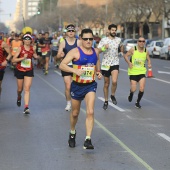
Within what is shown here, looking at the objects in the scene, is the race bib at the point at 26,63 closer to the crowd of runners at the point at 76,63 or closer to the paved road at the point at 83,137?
the crowd of runners at the point at 76,63

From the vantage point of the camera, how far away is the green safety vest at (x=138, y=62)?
13188 mm

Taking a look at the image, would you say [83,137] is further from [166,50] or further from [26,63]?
[166,50]

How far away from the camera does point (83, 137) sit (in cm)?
928

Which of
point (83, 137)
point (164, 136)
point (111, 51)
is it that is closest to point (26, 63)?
point (111, 51)

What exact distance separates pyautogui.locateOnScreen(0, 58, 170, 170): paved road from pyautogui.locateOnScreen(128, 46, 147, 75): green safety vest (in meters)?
0.88

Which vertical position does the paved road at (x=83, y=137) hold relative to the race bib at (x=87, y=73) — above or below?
below

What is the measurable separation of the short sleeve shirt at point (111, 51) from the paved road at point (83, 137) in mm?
1100

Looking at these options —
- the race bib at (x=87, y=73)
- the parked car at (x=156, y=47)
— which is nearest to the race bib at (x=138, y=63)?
the race bib at (x=87, y=73)

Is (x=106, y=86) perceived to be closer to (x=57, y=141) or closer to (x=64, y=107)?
(x=64, y=107)

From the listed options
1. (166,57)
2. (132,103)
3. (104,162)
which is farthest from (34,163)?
(166,57)

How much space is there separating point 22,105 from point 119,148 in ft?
18.4

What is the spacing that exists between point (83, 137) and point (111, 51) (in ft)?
14.0

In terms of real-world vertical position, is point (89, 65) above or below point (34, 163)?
above

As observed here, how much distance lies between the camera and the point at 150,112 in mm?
12492
